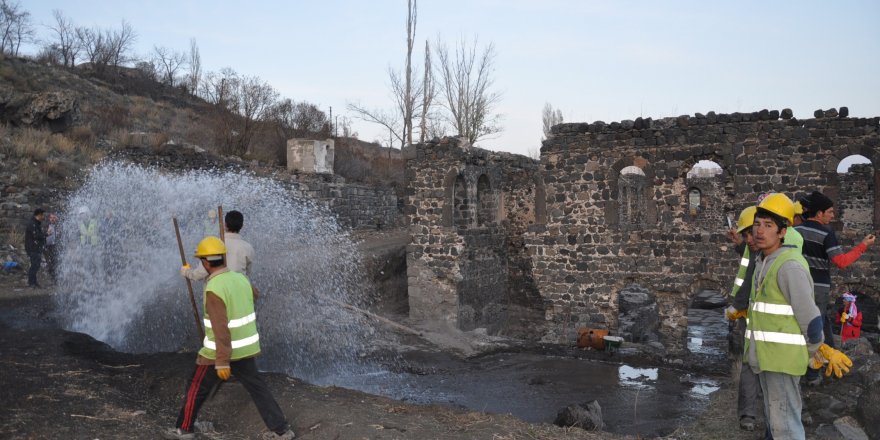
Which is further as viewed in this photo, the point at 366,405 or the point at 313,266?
the point at 313,266

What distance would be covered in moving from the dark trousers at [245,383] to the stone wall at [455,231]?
8089 mm

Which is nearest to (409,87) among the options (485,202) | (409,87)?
(409,87)

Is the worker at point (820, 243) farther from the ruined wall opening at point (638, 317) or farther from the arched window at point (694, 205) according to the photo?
the ruined wall opening at point (638, 317)

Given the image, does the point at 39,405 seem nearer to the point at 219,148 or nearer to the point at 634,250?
the point at 634,250

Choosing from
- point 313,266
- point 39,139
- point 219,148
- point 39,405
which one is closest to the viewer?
point 39,405

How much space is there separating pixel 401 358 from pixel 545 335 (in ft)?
13.1

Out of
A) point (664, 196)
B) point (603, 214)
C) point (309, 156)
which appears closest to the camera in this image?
point (664, 196)

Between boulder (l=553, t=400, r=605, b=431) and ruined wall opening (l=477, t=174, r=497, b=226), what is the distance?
26.0 ft

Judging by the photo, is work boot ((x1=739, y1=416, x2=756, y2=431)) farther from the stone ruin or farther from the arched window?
the arched window

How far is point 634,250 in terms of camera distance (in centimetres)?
1252

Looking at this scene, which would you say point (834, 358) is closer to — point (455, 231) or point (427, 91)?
point (455, 231)

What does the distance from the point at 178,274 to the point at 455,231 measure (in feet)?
18.1

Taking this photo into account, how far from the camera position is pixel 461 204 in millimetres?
13641

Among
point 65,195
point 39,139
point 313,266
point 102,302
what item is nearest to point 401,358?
point 313,266
